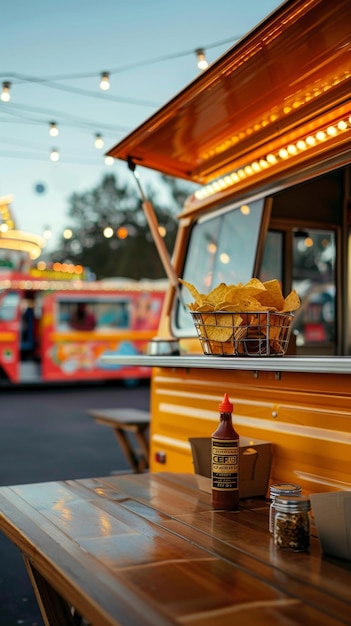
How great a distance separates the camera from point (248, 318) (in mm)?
2430

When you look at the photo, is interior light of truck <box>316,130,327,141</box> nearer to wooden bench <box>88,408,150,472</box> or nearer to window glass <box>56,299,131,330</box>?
wooden bench <box>88,408,150,472</box>

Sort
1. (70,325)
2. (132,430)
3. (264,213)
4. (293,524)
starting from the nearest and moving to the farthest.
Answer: (293,524)
(264,213)
(132,430)
(70,325)

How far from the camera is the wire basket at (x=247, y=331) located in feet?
7.98

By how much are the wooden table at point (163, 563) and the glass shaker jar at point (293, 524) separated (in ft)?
0.11

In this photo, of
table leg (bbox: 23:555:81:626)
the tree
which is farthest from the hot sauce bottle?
the tree

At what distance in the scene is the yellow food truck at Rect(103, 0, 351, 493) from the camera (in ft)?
7.20

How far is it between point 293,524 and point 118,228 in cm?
2693

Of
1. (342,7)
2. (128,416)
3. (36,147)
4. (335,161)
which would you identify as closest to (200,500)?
(335,161)

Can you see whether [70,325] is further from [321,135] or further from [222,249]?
[321,135]

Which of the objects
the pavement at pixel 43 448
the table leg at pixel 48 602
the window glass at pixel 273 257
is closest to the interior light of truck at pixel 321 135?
the window glass at pixel 273 257

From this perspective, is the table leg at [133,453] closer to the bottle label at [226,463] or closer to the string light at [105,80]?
the string light at [105,80]

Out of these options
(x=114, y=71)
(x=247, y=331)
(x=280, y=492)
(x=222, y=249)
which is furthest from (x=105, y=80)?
(x=280, y=492)

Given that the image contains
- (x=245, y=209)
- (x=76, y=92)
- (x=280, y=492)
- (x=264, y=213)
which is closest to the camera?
(x=280, y=492)

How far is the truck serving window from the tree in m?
23.6
